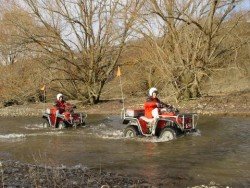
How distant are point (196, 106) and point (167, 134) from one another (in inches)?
342

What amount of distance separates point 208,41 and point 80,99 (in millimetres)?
10323

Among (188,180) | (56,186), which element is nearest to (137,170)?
(188,180)

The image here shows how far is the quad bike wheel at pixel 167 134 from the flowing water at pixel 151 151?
0.25m

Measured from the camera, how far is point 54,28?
29547mm

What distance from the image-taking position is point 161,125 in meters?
16.1

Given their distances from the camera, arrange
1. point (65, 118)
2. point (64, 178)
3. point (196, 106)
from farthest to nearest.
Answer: point (196, 106), point (65, 118), point (64, 178)

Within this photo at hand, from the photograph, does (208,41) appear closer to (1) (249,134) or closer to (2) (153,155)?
(1) (249,134)

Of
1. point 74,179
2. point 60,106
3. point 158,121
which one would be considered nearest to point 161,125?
point 158,121

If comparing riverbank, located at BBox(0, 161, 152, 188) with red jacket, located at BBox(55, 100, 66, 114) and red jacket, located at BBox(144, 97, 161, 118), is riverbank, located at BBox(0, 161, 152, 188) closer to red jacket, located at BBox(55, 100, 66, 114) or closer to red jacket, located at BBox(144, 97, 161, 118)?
red jacket, located at BBox(144, 97, 161, 118)

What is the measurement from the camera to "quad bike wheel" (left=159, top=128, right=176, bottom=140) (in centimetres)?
1550

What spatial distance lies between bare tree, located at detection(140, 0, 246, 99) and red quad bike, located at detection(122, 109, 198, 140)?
8.29m

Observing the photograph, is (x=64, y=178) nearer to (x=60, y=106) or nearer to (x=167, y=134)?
(x=167, y=134)

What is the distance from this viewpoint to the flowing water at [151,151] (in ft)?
34.9

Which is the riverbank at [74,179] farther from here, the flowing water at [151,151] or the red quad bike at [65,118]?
the red quad bike at [65,118]
